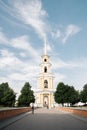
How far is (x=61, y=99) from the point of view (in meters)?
117

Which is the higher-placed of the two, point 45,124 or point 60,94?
point 60,94

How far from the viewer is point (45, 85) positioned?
5094 inches

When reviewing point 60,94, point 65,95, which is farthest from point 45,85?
point 65,95

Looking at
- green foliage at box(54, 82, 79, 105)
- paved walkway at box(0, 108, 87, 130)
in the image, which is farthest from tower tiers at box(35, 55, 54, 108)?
paved walkway at box(0, 108, 87, 130)

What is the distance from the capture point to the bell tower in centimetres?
12578

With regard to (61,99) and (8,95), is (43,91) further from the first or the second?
(8,95)

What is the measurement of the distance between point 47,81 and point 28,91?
2735 cm

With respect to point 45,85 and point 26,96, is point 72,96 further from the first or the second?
point 26,96

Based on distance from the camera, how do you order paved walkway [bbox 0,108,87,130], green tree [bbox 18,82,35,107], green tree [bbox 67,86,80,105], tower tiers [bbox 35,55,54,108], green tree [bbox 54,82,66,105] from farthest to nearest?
tower tiers [bbox 35,55,54,108]
green tree [bbox 67,86,80,105]
green tree [bbox 54,82,66,105]
green tree [bbox 18,82,35,107]
paved walkway [bbox 0,108,87,130]

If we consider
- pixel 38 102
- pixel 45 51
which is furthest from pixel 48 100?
pixel 45 51

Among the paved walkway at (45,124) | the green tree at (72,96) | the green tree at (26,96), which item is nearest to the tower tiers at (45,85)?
the green tree at (72,96)

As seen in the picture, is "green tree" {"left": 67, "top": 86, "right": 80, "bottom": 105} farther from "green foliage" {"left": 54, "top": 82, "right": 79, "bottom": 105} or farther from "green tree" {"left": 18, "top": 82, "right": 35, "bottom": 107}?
"green tree" {"left": 18, "top": 82, "right": 35, "bottom": 107}

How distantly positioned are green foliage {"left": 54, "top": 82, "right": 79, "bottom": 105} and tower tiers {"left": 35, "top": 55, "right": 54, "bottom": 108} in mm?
6584

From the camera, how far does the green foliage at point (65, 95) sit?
11744 centimetres
